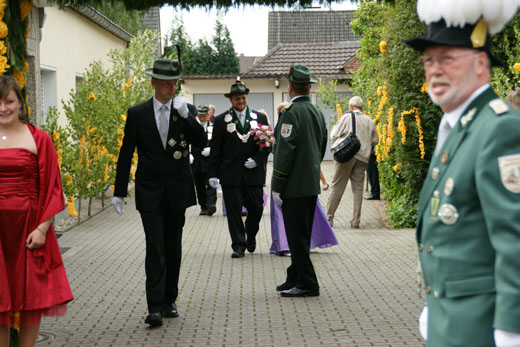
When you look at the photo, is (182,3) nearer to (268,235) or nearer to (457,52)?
(457,52)

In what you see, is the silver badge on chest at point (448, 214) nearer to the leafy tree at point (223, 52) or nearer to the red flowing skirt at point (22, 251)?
the red flowing skirt at point (22, 251)

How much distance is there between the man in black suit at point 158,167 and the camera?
21.9ft

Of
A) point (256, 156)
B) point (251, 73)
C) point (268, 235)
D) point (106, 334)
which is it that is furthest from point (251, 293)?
point (251, 73)

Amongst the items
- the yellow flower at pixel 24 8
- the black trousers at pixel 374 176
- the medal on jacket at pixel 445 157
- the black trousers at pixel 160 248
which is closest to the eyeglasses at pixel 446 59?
the medal on jacket at pixel 445 157

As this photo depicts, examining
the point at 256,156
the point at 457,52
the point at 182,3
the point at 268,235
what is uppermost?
the point at 182,3

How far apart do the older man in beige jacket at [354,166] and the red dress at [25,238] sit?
A: 8705 mm

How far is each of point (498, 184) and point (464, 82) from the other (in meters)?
0.42

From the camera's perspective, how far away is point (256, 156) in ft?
34.0

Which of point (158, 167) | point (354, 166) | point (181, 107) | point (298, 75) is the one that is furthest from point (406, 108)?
point (158, 167)

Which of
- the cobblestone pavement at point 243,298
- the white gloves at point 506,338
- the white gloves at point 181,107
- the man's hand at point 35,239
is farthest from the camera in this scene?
the white gloves at point 181,107

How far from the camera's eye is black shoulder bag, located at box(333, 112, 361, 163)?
43.1ft

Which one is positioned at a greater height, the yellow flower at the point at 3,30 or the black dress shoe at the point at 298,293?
the yellow flower at the point at 3,30

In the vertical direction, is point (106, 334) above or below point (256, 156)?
below

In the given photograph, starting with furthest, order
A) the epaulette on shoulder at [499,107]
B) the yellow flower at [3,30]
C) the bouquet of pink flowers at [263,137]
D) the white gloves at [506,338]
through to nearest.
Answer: the bouquet of pink flowers at [263,137] < the yellow flower at [3,30] < the epaulette on shoulder at [499,107] < the white gloves at [506,338]
